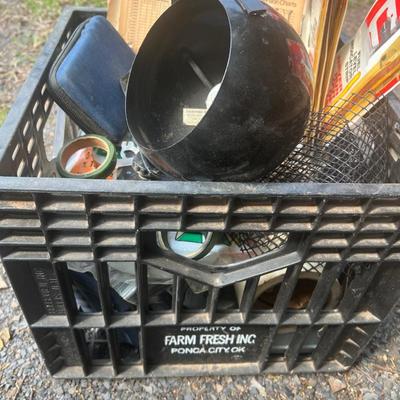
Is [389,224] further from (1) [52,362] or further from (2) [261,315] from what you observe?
(1) [52,362]

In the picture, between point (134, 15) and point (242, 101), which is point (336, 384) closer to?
point (242, 101)

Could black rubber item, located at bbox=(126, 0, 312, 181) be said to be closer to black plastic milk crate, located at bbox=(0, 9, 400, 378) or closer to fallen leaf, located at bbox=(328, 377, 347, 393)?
black plastic milk crate, located at bbox=(0, 9, 400, 378)

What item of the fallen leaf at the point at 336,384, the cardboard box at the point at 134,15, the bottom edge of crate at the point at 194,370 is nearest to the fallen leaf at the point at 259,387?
the bottom edge of crate at the point at 194,370

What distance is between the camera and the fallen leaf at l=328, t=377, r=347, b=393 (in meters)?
1.11

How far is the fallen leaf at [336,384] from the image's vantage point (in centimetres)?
111

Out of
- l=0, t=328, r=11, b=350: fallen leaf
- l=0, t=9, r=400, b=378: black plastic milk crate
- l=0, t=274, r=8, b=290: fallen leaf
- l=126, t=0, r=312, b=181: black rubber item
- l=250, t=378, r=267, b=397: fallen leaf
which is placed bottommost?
l=0, t=328, r=11, b=350: fallen leaf

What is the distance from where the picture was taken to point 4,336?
1.17 metres

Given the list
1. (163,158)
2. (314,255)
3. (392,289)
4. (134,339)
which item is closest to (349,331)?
(392,289)

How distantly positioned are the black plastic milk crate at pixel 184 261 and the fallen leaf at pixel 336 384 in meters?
0.03

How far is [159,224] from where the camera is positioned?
0.73 metres

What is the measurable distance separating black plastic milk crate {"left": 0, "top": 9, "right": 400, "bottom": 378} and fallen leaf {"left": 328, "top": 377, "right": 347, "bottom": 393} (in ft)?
0.10

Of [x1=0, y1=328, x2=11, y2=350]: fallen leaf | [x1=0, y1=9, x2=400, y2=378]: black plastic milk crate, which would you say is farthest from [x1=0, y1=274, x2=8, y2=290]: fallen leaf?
[x1=0, y1=9, x2=400, y2=378]: black plastic milk crate

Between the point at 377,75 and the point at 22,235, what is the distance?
2.42ft

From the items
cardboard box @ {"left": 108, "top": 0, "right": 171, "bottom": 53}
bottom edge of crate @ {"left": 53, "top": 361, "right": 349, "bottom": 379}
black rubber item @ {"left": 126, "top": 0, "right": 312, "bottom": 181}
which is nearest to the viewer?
black rubber item @ {"left": 126, "top": 0, "right": 312, "bottom": 181}
